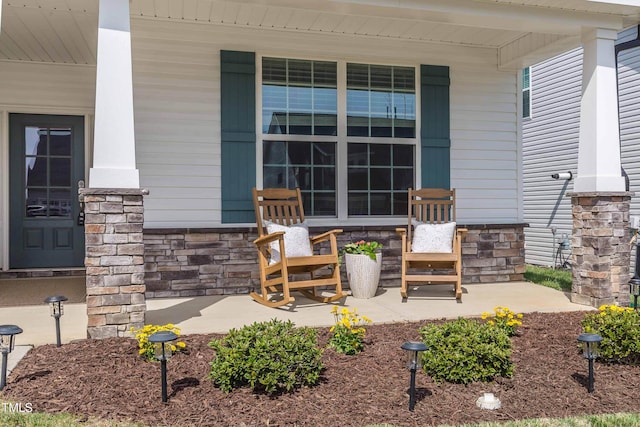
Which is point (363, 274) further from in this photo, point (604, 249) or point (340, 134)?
point (604, 249)

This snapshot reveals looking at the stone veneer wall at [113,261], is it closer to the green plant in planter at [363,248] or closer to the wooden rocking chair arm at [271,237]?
the wooden rocking chair arm at [271,237]

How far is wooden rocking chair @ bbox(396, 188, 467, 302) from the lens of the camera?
4.75 metres

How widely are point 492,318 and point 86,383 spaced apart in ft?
8.87

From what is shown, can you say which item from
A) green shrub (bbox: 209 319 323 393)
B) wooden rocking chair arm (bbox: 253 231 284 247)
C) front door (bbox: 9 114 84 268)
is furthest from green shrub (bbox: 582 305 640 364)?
front door (bbox: 9 114 84 268)

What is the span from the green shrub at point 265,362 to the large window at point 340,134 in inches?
114

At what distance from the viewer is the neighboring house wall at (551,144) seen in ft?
28.7

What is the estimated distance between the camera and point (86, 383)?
102 inches

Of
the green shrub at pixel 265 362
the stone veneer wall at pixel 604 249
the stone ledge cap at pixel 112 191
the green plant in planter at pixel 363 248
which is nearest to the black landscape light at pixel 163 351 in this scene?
the green shrub at pixel 265 362

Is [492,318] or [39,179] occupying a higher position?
[39,179]

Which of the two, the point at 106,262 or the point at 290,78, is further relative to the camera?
the point at 290,78

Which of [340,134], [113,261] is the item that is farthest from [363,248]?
[113,261]

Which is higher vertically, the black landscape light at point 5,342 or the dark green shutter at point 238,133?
the dark green shutter at point 238,133

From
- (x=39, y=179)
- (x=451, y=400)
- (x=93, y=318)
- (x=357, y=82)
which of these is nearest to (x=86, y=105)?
(x=39, y=179)

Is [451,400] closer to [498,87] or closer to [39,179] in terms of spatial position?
[498,87]
